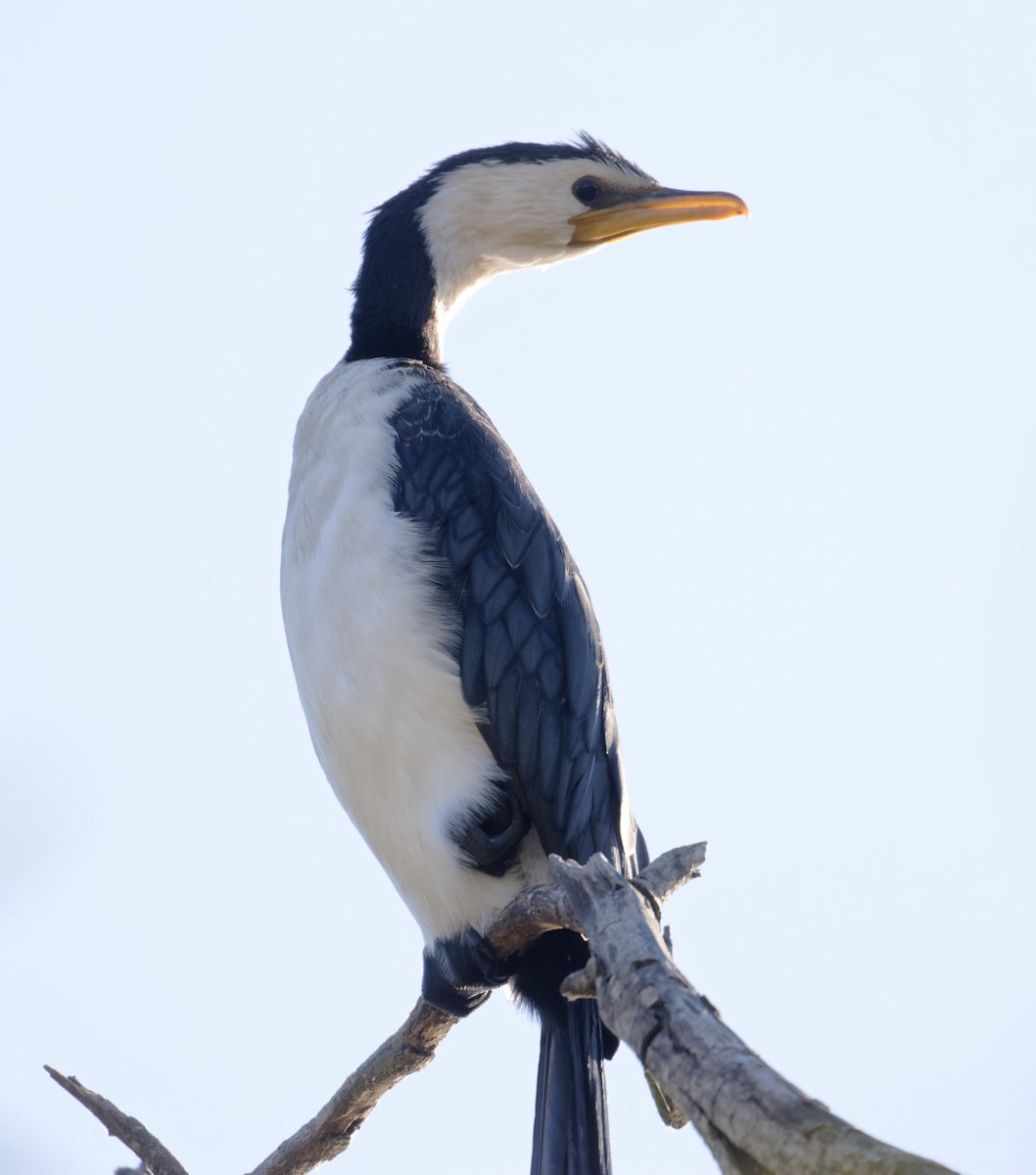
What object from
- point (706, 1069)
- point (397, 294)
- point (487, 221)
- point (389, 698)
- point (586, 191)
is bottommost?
point (706, 1069)

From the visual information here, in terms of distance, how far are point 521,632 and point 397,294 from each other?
5.55 ft

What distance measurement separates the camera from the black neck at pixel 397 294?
216 inches

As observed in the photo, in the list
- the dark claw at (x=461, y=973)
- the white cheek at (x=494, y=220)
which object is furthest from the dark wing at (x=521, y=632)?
the white cheek at (x=494, y=220)

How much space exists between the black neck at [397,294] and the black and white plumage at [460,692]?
1.89ft

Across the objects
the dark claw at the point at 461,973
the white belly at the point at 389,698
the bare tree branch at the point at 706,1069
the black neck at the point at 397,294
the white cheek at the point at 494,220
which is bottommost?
the bare tree branch at the point at 706,1069

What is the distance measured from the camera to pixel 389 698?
4.35 m

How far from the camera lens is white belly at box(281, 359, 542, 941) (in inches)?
170

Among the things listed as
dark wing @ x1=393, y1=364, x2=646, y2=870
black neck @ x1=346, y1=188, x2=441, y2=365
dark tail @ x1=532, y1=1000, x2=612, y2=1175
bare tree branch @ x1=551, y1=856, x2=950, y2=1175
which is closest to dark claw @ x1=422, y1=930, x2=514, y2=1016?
dark tail @ x1=532, y1=1000, x2=612, y2=1175

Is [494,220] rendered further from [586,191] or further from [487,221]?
[586,191]

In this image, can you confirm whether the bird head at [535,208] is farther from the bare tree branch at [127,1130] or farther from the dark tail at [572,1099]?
the bare tree branch at [127,1130]

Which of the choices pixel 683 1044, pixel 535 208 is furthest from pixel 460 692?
pixel 535 208

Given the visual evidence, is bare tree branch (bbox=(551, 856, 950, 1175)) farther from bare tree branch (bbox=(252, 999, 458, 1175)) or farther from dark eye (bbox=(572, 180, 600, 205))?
dark eye (bbox=(572, 180, 600, 205))

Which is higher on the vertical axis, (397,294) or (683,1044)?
(397,294)

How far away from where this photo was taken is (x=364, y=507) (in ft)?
15.1
